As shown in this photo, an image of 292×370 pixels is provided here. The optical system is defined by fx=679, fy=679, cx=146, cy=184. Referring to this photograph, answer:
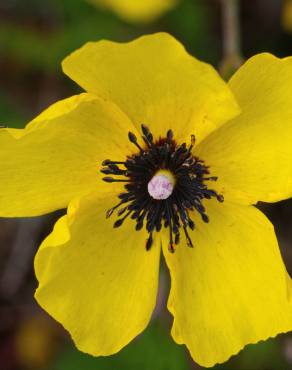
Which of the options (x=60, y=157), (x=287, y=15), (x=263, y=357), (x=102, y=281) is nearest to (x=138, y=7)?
(x=287, y=15)

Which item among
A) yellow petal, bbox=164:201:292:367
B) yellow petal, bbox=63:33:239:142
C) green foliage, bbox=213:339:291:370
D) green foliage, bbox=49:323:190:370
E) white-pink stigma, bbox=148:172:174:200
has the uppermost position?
yellow petal, bbox=63:33:239:142

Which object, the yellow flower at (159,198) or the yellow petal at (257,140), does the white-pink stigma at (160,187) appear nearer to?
the yellow flower at (159,198)

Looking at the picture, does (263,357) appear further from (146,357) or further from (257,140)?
(257,140)

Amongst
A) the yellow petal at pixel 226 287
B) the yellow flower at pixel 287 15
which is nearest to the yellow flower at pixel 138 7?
the yellow flower at pixel 287 15

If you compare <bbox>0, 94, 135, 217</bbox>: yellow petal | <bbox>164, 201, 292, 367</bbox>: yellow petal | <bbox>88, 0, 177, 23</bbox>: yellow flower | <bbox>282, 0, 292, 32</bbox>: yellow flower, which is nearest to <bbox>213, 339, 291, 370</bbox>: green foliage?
<bbox>164, 201, 292, 367</bbox>: yellow petal

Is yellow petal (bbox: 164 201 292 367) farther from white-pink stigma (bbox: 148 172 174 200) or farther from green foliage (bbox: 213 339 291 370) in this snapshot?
green foliage (bbox: 213 339 291 370)

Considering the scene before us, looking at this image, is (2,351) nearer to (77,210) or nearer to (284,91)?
(77,210)

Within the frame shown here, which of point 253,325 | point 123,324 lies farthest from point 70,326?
point 253,325
